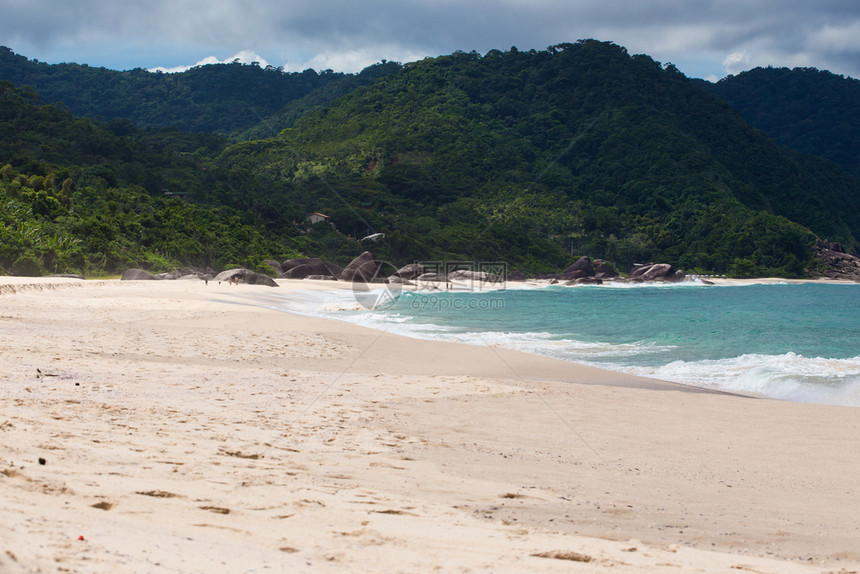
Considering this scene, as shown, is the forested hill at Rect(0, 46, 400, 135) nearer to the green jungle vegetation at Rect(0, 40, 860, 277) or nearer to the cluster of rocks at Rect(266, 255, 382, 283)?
the green jungle vegetation at Rect(0, 40, 860, 277)

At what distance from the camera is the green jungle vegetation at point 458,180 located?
3800 cm

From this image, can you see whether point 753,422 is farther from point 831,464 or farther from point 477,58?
point 477,58

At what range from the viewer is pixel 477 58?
108 meters

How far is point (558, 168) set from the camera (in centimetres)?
8644

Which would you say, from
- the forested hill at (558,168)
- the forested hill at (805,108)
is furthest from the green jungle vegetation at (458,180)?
the forested hill at (805,108)

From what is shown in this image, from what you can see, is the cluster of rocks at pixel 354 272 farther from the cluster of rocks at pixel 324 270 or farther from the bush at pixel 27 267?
the bush at pixel 27 267

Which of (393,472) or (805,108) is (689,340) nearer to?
(393,472)

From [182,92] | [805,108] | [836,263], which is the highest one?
[182,92]

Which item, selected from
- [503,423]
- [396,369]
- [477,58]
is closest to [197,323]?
[396,369]

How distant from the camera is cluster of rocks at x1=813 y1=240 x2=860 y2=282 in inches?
2753

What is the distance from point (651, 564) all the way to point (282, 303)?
2035 centimetres

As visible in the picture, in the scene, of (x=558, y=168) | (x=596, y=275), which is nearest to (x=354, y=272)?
(x=596, y=275)

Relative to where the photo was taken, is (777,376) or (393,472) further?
(777,376)

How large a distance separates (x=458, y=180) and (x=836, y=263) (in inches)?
1804
